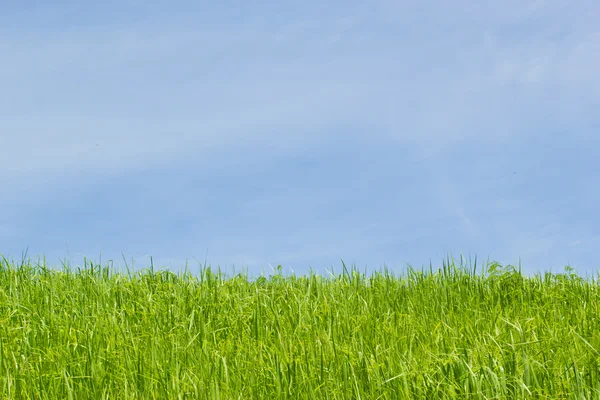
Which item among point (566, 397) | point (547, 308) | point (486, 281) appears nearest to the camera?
point (566, 397)

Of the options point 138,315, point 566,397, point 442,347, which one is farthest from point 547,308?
point 138,315

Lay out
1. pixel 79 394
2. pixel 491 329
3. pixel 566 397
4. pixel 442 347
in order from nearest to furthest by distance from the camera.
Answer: pixel 566 397, pixel 79 394, pixel 442 347, pixel 491 329

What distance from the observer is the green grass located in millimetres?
3986

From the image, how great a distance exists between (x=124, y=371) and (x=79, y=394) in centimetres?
36

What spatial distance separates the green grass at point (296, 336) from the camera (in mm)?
3986

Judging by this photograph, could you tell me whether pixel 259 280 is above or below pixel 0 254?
below

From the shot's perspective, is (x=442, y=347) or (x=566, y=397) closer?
(x=566, y=397)

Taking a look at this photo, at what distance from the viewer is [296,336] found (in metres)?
5.42

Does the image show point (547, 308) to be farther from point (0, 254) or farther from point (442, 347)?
point (0, 254)

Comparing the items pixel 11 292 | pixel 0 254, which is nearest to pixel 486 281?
pixel 11 292

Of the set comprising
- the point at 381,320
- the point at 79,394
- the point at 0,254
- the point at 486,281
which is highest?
the point at 0,254

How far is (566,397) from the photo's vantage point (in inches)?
147

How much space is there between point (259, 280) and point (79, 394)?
3330 mm

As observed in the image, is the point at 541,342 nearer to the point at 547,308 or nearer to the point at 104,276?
the point at 547,308
